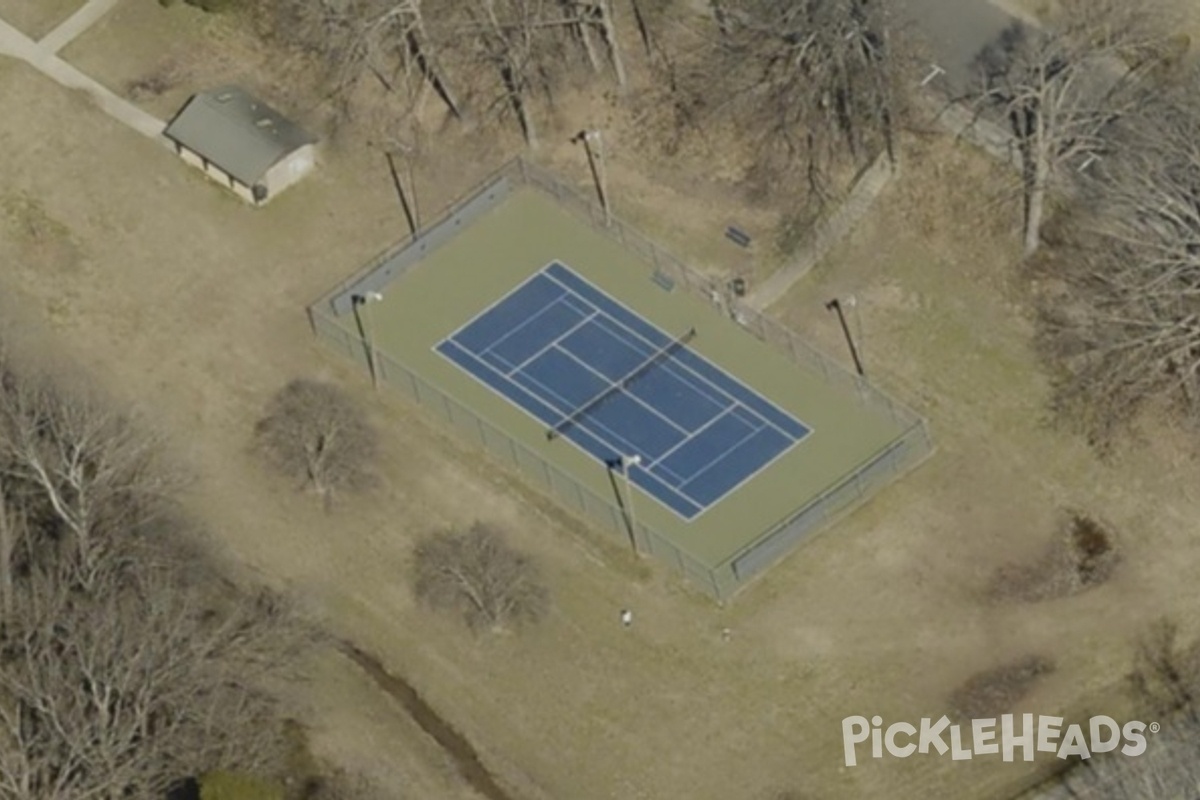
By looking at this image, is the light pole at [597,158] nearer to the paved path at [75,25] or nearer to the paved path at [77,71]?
the paved path at [77,71]

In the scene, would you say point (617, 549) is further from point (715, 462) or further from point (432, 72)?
point (432, 72)

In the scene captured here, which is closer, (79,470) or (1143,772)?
(1143,772)

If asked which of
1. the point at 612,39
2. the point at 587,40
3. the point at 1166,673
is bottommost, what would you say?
the point at 1166,673

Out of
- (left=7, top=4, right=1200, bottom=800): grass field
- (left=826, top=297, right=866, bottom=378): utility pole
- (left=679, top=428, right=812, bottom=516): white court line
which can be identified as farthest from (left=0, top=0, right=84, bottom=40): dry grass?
(left=679, top=428, right=812, bottom=516): white court line

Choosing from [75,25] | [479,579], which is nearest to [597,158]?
[479,579]

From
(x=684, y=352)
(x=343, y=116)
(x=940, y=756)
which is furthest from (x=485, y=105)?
(x=940, y=756)

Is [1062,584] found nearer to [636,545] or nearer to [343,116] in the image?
[636,545]

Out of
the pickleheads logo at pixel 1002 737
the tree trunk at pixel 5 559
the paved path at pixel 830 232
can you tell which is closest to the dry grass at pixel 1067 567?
the pickleheads logo at pixel 1002 737
